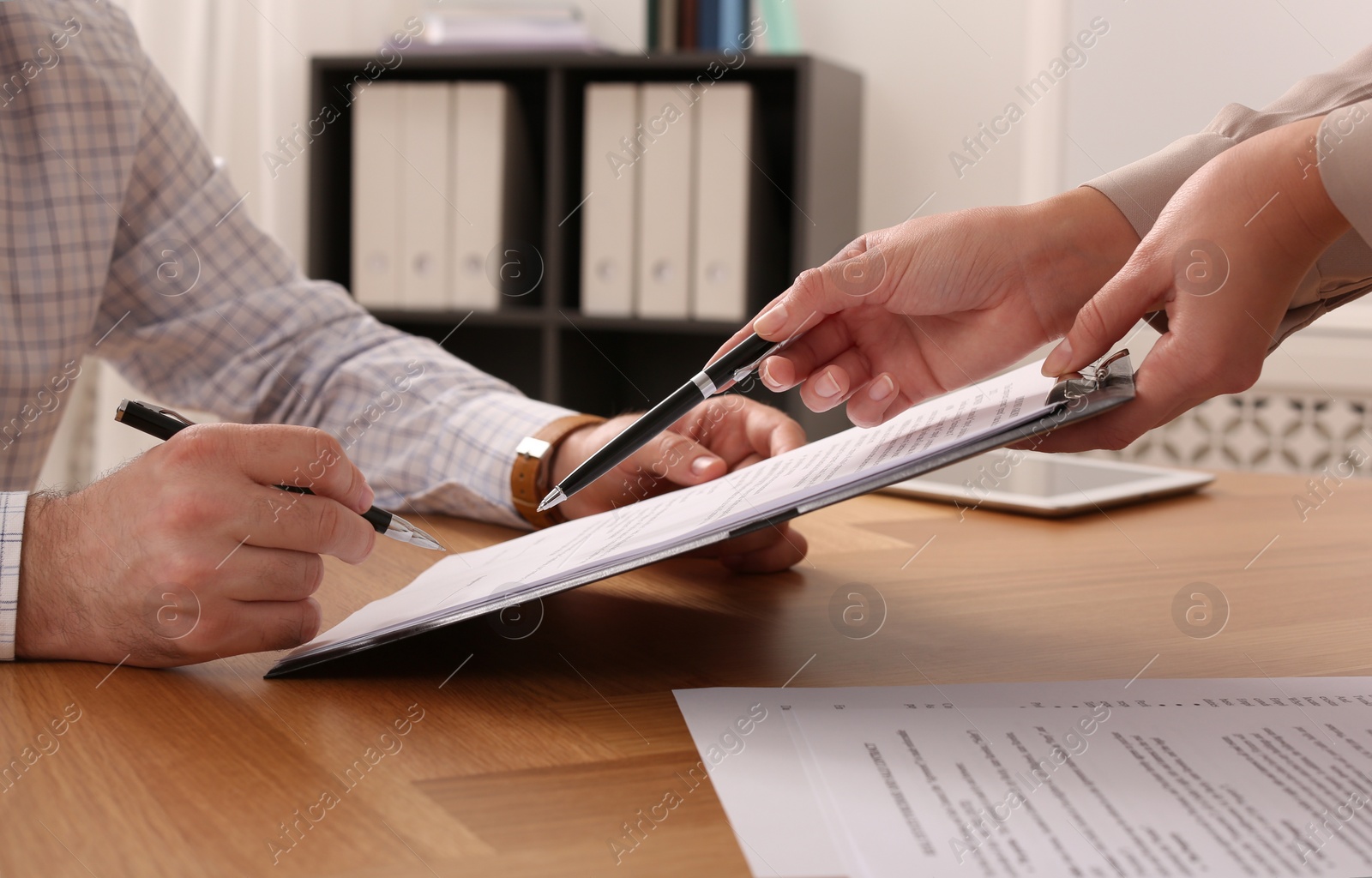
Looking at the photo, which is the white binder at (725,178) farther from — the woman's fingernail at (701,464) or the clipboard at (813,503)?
the clipboard at (813,503)

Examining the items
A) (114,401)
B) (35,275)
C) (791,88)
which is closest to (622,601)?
(35,275)

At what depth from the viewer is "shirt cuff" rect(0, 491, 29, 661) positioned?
544 mm

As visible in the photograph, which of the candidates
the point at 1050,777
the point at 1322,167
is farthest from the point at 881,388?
the point at 1050,777

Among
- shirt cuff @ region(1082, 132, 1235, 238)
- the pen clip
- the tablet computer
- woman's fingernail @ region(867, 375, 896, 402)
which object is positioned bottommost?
the tablet computer

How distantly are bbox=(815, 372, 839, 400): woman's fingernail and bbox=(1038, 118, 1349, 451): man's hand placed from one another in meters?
0.19

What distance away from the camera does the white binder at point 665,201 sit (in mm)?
1968

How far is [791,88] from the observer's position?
205 cm

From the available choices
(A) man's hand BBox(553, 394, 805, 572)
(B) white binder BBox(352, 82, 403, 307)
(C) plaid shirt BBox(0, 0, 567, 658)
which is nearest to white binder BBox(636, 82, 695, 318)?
(B) white binder BBox(352, 82, 403, 307)

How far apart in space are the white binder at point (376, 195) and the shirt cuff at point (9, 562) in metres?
1.61

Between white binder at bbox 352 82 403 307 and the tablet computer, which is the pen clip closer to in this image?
the tablet computer

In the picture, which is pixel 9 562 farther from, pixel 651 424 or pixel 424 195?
pixel 424 195

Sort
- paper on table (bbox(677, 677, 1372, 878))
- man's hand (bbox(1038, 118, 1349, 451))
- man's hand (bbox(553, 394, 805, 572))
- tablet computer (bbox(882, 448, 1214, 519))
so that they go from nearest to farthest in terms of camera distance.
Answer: paper on table (bbox(677, 677, 1372, 878)) → man's hand (bbox(1038, 118, 1349, 451)) → man's hand (bbox(553, 394, 805, 572)) → tablet computer (bbox(882, 448, 1214, 519))

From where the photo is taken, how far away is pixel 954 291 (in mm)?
776

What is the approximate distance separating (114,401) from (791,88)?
1367 millimetres
